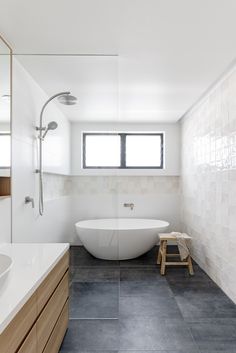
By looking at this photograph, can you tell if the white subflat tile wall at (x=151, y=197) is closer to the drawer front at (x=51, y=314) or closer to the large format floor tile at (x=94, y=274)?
the large format floor tile at (x=94, y=274)

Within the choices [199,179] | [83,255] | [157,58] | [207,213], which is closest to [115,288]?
[83,255]

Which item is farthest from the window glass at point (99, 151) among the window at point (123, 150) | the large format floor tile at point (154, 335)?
the large format floor tile at point (154, 335)

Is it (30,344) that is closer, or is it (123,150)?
(30,344)

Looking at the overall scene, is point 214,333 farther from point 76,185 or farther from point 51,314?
point 76,185

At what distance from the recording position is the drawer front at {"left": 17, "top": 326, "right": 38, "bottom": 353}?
1101mm

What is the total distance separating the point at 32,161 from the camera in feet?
8.40

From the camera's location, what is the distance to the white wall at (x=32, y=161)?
2.24 meters

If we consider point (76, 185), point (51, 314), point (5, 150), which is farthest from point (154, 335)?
point (5, 150)

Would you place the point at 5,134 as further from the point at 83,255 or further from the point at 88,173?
the point at 83,255

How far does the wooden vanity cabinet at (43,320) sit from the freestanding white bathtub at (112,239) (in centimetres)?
116

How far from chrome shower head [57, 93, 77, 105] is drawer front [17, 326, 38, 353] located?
88.6 inches

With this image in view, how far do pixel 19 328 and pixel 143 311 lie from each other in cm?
166

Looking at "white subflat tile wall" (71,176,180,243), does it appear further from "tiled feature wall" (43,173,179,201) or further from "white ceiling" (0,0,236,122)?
"white ceiling" (0,0,236,122)

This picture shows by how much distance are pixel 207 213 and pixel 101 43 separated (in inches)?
92.3
